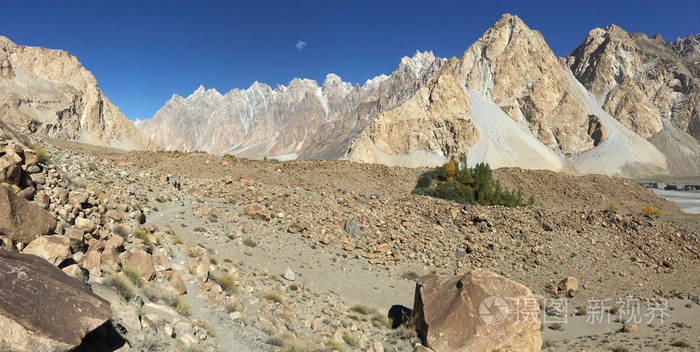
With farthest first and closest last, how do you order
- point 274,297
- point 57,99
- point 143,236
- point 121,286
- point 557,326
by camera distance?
point 57,99 → point 557,326 → point 274,297 → point 143,236 → point 121,286

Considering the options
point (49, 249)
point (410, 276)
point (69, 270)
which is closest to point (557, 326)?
point (410, 276)

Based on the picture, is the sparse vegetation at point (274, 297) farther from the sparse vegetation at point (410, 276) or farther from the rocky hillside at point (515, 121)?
the rocky hillside at point (515, 121)

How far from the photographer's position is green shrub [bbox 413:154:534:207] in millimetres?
23059

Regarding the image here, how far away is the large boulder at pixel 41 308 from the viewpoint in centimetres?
270

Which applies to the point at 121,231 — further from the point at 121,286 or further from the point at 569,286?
the point at 569,286

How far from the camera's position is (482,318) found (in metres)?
6.95

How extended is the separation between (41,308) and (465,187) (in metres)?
25.3

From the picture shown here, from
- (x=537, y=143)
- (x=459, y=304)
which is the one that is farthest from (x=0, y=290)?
(x=537, y=143)

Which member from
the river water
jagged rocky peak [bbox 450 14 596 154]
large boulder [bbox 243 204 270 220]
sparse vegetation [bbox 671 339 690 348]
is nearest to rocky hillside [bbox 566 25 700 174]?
jagged rocky peak [bbox 450 14 596 154]

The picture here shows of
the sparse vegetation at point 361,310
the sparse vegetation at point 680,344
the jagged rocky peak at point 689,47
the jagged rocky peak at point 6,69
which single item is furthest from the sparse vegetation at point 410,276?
the jagged rocky peak at point 689,47

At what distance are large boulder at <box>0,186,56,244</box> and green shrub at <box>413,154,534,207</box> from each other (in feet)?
72.9

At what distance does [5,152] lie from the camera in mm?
5938

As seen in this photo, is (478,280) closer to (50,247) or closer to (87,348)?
(87,348)

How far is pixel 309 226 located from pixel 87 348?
1041cm
